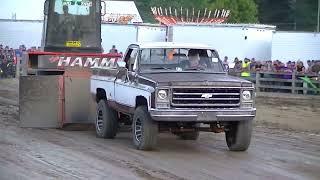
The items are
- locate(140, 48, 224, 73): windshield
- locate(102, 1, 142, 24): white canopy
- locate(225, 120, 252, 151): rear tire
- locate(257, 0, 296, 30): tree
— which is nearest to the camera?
locate(225, 120, 252, 151): rear tire

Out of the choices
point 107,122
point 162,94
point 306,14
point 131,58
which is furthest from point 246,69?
point 306,14

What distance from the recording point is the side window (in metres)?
12.7

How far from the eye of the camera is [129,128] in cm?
1501

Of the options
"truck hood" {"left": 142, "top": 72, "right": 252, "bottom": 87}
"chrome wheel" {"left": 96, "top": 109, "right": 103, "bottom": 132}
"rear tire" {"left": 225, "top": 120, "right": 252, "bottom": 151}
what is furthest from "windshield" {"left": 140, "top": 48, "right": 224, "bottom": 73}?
"chrome wheel" {"left": 96, "top": 109, "right": 103, "bottom": 132}

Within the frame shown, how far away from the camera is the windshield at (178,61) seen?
491 inches

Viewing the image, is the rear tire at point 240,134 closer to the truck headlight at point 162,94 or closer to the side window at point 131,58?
the truck headlight at point 162,94

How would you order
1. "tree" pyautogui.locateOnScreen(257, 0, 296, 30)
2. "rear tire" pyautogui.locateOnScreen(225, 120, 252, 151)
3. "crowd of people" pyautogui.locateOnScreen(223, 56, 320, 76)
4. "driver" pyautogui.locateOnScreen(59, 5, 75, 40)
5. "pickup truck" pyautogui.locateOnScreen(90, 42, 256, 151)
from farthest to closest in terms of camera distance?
"tree" pyautogui.locateOnScreen(257, 0, 296, 30)
"crowd of people" pyautogui.locateOnScreen(223, 56, 320, 76)
"driver" pyautogui.locateOnScreen(59, 5, 75, 40)
"rear tire" pyautogui.locateOnScreen(225, 120, 252, 151)
"pickup truck" pyautogui.locateOnScreen(90, 42, 256, 151)

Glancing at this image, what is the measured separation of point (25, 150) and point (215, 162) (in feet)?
10.5

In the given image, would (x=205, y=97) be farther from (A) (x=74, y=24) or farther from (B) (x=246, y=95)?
(A) (x=74, y=24)

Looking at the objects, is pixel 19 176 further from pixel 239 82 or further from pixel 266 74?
pixel 266 74

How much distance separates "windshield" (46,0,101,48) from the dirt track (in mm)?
3582

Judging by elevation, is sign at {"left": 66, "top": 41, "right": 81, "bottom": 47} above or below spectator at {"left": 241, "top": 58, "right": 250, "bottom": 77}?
above

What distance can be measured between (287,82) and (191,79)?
55.0ft

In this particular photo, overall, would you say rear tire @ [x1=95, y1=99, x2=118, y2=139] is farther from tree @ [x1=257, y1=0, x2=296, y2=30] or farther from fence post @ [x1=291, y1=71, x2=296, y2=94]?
tree @ [x1=257, y1=0, x2=296, y2=30]
